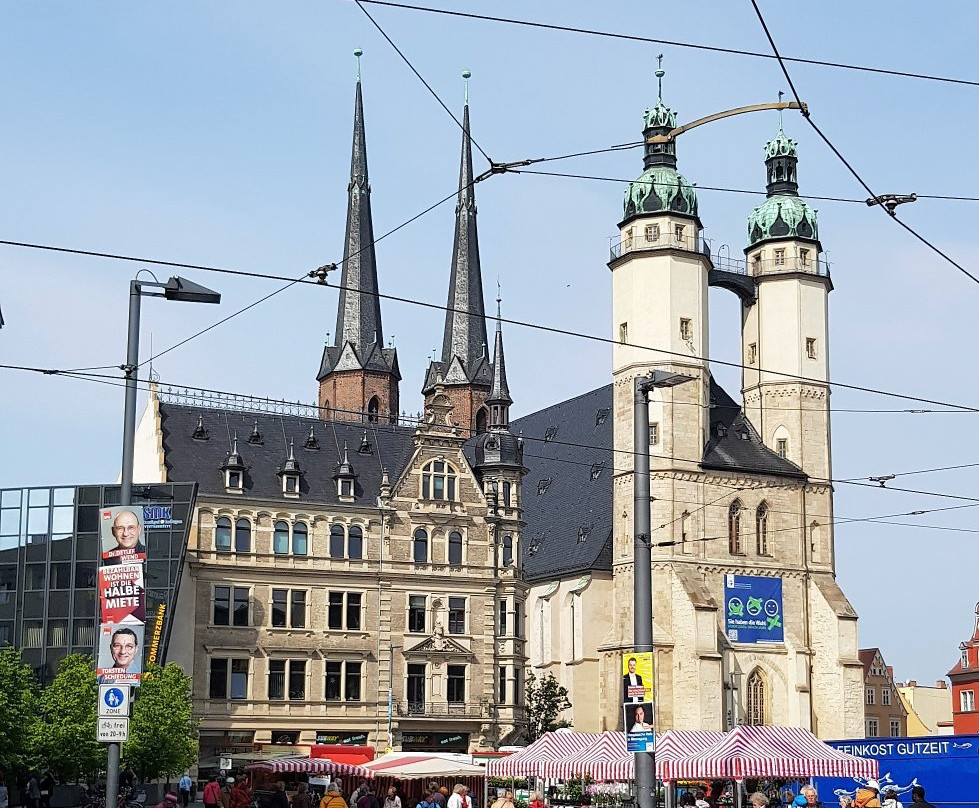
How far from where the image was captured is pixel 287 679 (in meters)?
54.2

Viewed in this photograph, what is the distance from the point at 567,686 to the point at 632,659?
5580 cm

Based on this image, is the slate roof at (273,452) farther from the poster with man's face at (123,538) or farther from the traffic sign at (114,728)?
the traffic sign at (114,728)

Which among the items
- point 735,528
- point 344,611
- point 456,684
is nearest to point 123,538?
point 344,611

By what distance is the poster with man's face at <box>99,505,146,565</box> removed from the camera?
18156 mm

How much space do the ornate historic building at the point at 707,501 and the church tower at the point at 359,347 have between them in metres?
12.8

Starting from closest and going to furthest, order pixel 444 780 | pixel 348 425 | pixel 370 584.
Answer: pixel 444 780, pixel 370 584, pixel 348 425

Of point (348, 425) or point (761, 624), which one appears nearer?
point (348, 425)

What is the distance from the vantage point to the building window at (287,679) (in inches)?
2131

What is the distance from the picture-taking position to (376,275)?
8438 cm

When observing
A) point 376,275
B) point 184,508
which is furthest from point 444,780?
point 376,275

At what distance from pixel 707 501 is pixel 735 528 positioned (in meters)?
2.02

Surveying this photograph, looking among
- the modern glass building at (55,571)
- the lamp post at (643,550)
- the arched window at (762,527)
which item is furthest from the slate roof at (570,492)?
the lamp post at (643,550)

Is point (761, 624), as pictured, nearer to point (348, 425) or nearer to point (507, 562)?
point (507, 562)

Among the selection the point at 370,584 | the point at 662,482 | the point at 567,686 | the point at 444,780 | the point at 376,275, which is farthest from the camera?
the point at 376,275
